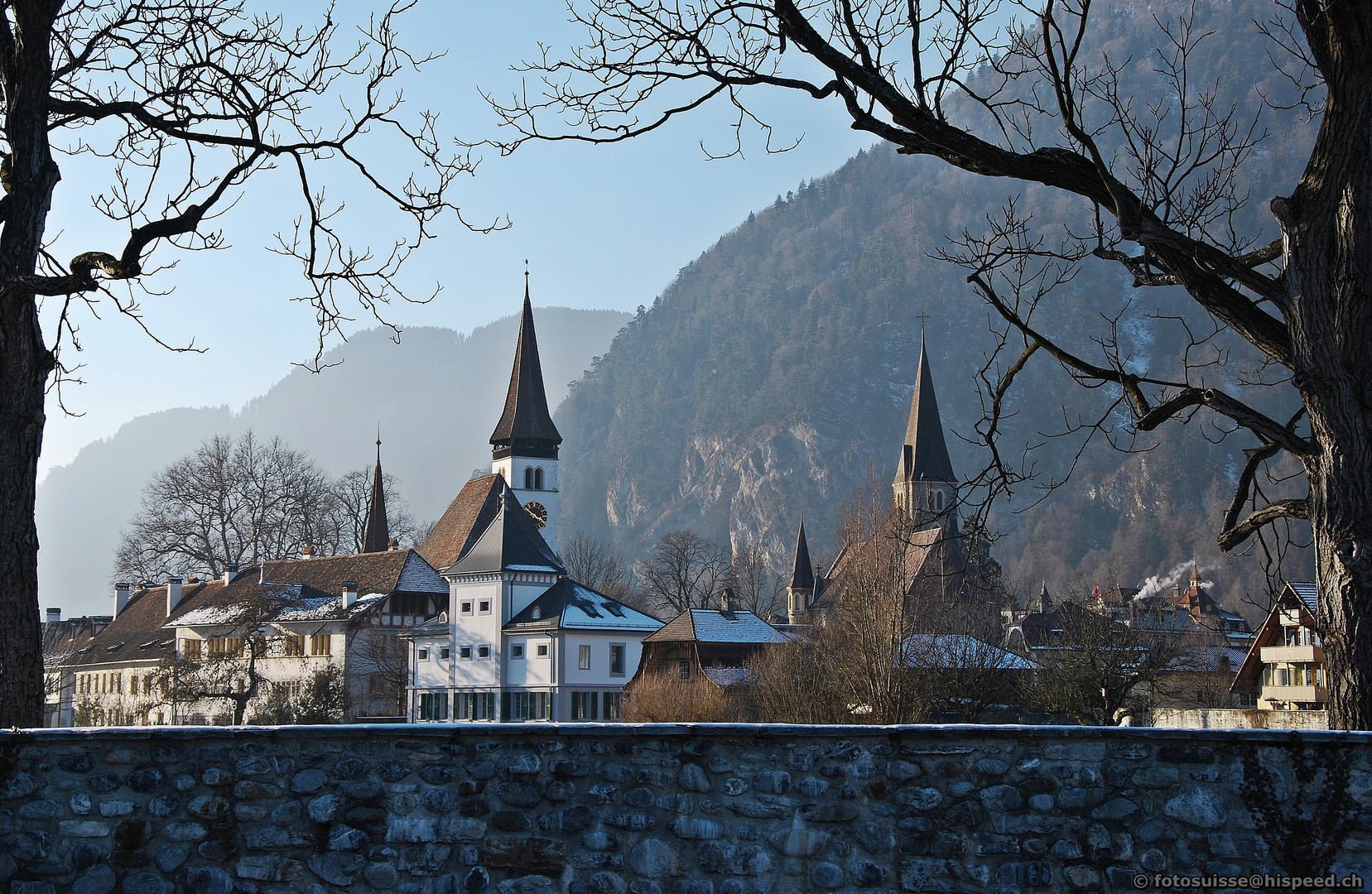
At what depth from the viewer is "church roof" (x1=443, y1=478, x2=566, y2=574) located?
208 ft

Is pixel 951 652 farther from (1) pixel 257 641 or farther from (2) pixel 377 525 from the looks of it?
(2) pixel 377 525

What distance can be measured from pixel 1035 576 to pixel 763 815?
16049cm

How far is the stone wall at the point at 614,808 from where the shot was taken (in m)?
6.00

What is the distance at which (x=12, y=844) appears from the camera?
20.5 feet

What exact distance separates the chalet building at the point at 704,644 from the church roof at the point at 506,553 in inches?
366

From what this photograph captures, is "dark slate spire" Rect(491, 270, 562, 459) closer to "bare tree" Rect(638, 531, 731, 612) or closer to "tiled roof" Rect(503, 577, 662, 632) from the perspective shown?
"bare tree" Rect(638, 531, 731, 612)

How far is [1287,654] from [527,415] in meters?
59.2

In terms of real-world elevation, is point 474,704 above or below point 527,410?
below

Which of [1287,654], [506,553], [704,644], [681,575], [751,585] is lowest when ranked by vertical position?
[1287,654]

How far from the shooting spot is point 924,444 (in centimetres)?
10781

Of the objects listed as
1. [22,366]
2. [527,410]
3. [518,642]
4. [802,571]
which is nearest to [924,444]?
[802,571]

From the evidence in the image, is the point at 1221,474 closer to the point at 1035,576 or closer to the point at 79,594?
the point at 1035,576

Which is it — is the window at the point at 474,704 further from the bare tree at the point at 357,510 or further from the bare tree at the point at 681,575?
the bare tree at the point at 681,575

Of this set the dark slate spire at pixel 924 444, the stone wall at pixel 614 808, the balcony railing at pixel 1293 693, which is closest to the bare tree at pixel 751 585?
the dark slate spire at pixel 924 444
